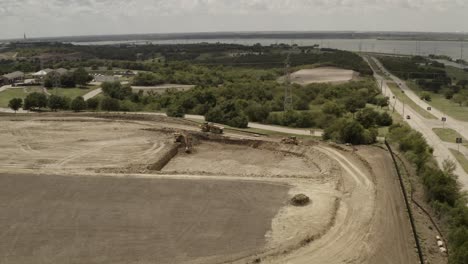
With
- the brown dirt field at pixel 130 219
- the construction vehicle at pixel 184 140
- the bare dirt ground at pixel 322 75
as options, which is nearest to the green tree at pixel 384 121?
the construction vehicle at pixel 184 140

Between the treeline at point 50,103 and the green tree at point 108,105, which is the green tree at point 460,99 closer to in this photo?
the green tree at point 108,105

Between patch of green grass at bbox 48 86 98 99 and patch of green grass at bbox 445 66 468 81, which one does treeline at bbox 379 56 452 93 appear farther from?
patch of green grass at bbox 48 86 98 99

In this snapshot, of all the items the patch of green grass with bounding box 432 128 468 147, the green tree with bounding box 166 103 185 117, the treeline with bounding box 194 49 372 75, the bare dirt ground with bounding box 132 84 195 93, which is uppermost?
the treeline with bounding box 194 49 372 75

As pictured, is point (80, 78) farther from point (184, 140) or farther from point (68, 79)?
point (184, 140)

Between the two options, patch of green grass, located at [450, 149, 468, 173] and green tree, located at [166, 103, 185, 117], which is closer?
patch of green grass, located at [450, 149, 468, 173]

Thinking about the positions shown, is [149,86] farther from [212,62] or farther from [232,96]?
[212,62]

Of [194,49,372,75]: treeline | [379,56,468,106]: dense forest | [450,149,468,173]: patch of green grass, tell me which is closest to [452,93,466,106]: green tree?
[379,56,468,106]: dense forest

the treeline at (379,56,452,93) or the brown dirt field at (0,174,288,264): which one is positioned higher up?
the treeline at (379,56,452,93)
